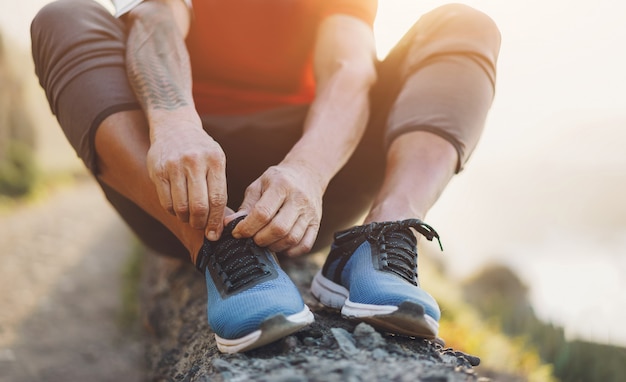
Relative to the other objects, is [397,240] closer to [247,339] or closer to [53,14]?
[247,339]

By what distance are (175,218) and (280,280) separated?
334 mm

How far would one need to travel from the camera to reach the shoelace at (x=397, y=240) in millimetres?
1419

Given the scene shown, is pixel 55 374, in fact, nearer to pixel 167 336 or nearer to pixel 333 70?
pixel 167 336

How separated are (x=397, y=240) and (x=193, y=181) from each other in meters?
0.50

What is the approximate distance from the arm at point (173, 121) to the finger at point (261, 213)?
0.06m

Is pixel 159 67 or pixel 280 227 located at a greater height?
pixel 159 67

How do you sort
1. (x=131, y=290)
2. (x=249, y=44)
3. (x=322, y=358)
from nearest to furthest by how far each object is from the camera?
1. (x=322, y=358)
2. (x=249, y=44)
3. (x=131, y=290)

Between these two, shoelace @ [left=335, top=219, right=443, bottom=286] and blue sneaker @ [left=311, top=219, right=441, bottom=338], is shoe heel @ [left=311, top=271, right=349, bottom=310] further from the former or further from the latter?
shoelace @ [left=335, top=219, right=443, bottom=286]

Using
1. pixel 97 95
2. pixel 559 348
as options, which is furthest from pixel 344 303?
pixel 559 348

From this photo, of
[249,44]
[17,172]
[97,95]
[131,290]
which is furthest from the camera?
[17,172]

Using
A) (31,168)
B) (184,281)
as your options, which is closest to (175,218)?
(184,281)

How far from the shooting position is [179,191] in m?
1.32

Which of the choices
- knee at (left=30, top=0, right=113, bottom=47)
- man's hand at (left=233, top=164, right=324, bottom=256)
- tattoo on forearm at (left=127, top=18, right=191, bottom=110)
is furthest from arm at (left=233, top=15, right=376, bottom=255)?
knee at (left=30, top=0, right=113, bottom=47)

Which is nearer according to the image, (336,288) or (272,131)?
(336,288)
